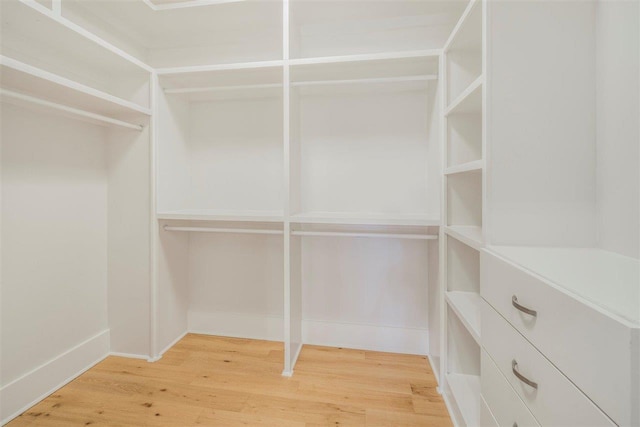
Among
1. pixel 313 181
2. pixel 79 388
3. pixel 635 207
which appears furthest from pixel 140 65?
pixel 635 207

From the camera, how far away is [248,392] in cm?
161

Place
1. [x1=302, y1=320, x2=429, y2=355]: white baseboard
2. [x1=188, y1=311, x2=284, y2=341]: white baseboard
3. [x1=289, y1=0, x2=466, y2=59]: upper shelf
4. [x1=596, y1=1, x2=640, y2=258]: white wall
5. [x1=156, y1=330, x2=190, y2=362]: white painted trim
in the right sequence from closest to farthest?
[x1=596, y1=1, x2=640, y2=258]: white wall
[x1=289, y1=0, x2=466, y2=59]: upper shelf
[x1=156, y1=330, x2=190, y2=362]: white painted trim
[x1=302, y1=320, x2=429, y2=355]: white baseboard
[x1=188, y1=311, x2=284, y2=341]: white baseboard

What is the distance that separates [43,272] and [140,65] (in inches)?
53.1

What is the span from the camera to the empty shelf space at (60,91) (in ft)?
3.90

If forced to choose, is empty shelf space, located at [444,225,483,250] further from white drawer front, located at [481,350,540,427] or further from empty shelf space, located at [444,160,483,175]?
white drawer front, located at [481,350,540,427]

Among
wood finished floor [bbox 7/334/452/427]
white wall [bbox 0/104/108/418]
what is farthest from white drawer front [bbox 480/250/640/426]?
white wall [bbox 0/104/108/418]

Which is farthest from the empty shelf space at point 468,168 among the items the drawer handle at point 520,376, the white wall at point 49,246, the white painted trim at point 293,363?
the white wall at point 49,246

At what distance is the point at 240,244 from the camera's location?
2.23m

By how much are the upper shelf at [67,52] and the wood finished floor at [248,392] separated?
5.77ft

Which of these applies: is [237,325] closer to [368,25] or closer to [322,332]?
[322,332]

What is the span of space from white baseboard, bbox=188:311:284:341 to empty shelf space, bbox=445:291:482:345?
1274 millimetres

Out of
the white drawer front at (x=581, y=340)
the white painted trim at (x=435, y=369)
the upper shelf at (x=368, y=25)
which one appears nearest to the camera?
the white drawer front at (x=581, y=340)

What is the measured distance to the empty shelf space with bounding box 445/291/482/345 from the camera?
47.5 inches

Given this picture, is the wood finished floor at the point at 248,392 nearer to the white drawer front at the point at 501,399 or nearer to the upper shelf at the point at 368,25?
the white drawer front at the point at 501,399
